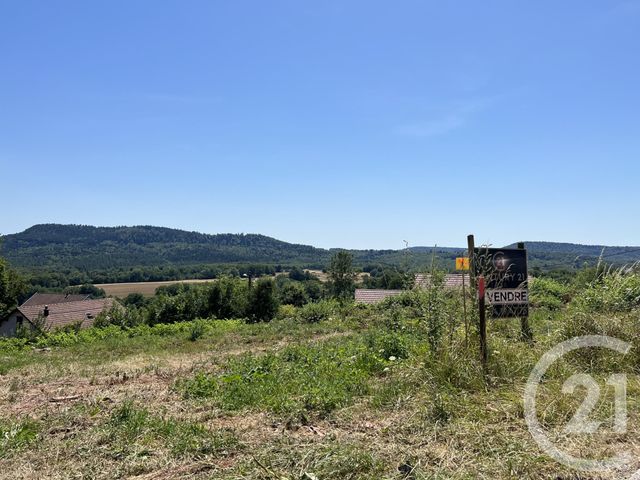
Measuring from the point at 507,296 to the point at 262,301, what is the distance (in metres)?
21.0

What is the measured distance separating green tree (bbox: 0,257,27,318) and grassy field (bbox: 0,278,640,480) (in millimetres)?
31295

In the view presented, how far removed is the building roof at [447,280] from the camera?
211 inches

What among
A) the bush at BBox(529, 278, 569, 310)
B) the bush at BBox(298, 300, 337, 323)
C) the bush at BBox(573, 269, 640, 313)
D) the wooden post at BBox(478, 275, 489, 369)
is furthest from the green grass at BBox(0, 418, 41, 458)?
the bush at BBox(298, 300, 337, 323)

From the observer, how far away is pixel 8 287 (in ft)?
107

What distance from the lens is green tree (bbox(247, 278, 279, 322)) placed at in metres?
25.6

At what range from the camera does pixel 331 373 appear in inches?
217

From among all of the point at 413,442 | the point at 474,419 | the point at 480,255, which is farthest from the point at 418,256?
the point at 413,442

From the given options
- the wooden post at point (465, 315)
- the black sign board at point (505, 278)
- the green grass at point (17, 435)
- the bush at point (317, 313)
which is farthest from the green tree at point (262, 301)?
the green grass at point (17, 435)

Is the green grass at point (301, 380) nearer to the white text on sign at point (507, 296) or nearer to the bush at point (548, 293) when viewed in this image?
the white text on sign at point (507, 296)

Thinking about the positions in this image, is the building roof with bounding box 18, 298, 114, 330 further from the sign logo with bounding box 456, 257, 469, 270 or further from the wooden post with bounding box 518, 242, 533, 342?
the sign logo with bounding box 456, 257, 469, 270

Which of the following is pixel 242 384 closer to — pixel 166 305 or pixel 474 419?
pixel 474 419

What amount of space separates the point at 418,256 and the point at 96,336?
516 inches

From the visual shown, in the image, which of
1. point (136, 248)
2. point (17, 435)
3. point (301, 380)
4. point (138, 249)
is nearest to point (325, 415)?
point (301, 380)

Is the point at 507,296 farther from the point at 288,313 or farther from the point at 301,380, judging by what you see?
the point at 288,313
